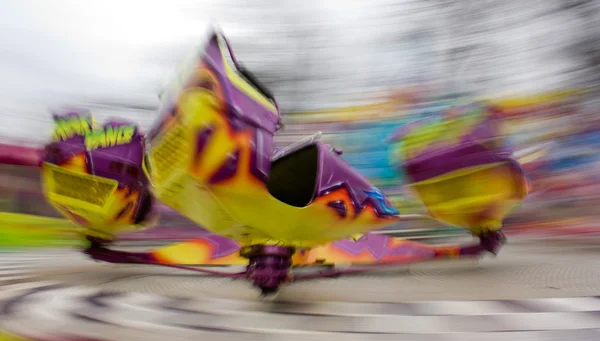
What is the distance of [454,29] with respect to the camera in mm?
4113

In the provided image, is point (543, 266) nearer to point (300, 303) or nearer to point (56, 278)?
point (300, 303)

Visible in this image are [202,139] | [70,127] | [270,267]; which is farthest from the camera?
[70,127]

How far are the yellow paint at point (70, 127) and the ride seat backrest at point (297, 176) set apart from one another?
94cm

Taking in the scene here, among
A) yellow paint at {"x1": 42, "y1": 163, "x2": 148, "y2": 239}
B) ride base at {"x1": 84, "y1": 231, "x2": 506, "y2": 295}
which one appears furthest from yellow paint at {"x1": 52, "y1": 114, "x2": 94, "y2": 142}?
ride base at {"x1": 84, "y1": 231, "x2": 506, "y2": 295}

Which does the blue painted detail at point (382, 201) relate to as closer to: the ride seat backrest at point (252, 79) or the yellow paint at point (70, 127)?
the ride seat backrest at point (252, 79)

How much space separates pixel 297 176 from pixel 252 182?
0.21 metres

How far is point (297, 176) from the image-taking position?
118 cm

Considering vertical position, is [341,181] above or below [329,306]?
above

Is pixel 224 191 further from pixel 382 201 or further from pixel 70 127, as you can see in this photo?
pixel 70 127

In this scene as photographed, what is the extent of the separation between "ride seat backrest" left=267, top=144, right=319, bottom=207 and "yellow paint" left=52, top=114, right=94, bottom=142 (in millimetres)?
935

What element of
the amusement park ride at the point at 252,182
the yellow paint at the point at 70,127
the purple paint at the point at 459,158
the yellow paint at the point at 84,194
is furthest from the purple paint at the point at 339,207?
the yellow paint at the point at 70,127

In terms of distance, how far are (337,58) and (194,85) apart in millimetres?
4149

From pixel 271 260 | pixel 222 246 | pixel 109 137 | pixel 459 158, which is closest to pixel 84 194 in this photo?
pixel 109 137

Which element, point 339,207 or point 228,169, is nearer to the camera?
point 228,169
